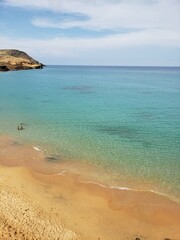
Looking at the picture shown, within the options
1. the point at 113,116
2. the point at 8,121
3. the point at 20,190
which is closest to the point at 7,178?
the point at 20,190

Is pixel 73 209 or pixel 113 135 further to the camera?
pixel 113 135

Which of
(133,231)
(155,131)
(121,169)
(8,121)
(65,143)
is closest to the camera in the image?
(133,231)

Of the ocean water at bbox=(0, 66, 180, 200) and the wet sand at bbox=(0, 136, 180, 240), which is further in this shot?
the ocean water at bbox=(0, 66, 180, 200)

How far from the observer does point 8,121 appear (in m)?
42.6

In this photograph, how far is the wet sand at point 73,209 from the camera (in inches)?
693

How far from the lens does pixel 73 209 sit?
20.2 m

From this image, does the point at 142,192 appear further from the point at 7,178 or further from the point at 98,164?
the point at 7,178

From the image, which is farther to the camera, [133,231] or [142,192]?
[142,192]

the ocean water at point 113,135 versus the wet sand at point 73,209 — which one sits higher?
the ocean water at point 113,135

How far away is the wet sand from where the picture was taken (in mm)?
17594

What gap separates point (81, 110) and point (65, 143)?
18.2m

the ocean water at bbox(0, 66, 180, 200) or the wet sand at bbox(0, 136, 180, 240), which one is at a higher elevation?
the ocean water at bbox(0, 66, 180, 200)

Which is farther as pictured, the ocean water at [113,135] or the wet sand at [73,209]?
the ocean water at [113,135]

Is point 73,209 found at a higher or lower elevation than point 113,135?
lower
